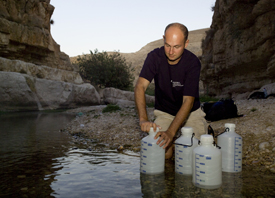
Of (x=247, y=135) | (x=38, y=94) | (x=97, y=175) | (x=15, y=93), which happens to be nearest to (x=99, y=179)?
(x=97, y=175)

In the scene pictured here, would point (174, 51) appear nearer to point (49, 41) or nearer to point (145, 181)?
point (145, 181)

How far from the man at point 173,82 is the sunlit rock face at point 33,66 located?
52.1 feet

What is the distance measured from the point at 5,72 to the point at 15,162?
15918mm

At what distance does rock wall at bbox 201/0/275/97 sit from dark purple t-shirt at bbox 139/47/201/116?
1070cm

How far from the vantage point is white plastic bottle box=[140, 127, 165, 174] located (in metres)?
3.19

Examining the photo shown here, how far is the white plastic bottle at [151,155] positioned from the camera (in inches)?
125

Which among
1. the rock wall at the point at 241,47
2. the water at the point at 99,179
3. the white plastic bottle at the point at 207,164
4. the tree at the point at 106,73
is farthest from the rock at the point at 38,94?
the white plastic bottle at the point at 207,164

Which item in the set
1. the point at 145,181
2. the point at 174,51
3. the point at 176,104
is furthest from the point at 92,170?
the point at 174,51

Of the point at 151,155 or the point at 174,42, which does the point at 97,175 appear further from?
the point at 174,42

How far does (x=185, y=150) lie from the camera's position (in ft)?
10.7

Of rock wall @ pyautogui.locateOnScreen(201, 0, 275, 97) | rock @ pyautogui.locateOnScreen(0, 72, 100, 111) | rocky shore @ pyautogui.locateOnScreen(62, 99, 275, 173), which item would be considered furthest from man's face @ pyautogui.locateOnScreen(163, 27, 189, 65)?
rock @ pyautogui.locateOnScreen(0, 72, 100, 111)

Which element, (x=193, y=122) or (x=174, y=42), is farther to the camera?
(x=193, y=122)

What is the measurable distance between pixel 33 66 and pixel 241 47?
1701cm

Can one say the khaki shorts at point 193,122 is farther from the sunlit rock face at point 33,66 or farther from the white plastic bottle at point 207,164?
the sunlit rock face at point 33,66
